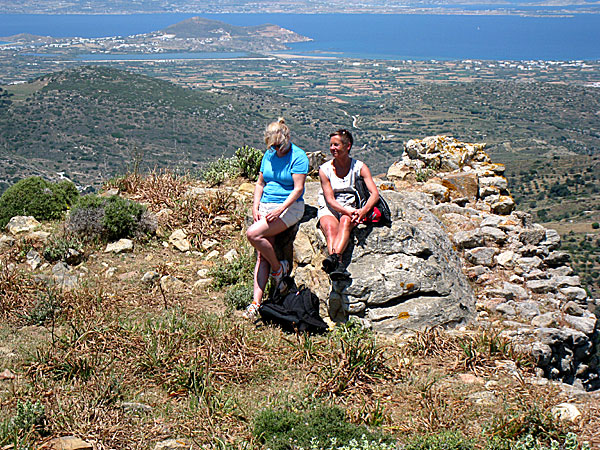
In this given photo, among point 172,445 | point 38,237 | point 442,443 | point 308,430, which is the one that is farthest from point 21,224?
point 442,443

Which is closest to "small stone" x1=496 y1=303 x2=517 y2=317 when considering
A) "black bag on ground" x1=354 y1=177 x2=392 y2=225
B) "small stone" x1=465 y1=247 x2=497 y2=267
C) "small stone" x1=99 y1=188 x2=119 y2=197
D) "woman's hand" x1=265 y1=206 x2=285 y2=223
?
"small stone" x1=465 y1=247 x2=497 y2=267

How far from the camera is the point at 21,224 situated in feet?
29.2

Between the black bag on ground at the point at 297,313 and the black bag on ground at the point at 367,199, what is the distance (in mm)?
1215

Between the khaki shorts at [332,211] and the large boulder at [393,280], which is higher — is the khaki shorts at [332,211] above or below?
above

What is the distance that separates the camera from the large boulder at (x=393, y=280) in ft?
19.6

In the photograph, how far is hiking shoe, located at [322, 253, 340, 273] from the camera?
5928mm

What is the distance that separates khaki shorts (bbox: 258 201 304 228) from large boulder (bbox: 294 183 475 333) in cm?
27

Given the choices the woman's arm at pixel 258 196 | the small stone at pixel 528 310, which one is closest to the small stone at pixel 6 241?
the woman's arm at pixel 258 196

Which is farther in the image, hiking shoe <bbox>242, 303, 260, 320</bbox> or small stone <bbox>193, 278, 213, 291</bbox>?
small stone <bbox>193, 278, 213, 291</bbox>

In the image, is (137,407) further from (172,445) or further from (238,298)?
(238,298)

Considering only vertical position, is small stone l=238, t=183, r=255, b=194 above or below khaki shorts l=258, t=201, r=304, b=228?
below

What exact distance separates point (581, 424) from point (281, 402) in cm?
242

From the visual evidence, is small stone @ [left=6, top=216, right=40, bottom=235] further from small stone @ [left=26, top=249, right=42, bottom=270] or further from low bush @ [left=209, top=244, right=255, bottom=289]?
low bush @ [left=209, top=244, right=255, bottom=289]

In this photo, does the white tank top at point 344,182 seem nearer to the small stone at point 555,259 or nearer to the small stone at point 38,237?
the small stone at point 555,259
